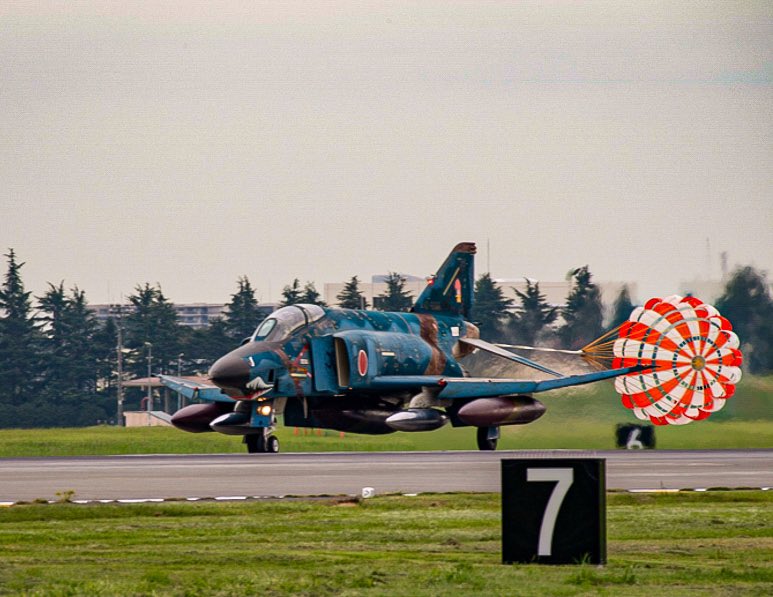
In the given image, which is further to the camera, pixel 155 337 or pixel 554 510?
pixel 155 337

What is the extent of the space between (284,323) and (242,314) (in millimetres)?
64489

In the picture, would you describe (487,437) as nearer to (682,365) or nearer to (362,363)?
(362,363)

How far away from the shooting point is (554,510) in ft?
42.8

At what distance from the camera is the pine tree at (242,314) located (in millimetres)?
105125

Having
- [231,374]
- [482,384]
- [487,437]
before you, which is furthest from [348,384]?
[231,374]

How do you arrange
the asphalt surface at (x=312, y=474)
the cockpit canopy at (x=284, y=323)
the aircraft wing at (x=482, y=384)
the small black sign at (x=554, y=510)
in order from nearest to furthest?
1. the small black sign at (x=554, y=510)
2. the asphalt surface at (x=312, y=474)
3. the cockpit canopy at (x=284, y=323)
4. the aircraft wing at (x=482, y=384)

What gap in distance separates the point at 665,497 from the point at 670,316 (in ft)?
78.8

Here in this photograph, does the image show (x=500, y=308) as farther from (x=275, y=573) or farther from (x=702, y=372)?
(x=275, y=573)

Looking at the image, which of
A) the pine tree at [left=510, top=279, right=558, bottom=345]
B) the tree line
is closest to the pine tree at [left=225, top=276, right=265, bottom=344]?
the tree line

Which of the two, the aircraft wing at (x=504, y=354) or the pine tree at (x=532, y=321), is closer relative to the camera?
the aircraft wing at (x=504, y=354)

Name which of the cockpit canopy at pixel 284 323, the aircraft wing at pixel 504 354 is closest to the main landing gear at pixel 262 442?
the cockpit canopy at pixel 284 323

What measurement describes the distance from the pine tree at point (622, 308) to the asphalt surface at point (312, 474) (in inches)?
401

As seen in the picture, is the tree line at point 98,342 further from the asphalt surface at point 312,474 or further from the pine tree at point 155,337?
the asphalt surface at point 312,474

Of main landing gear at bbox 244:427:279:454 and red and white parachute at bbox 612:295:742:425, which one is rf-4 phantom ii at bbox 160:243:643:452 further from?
red and white parachute at bbox 612:295:742:425
